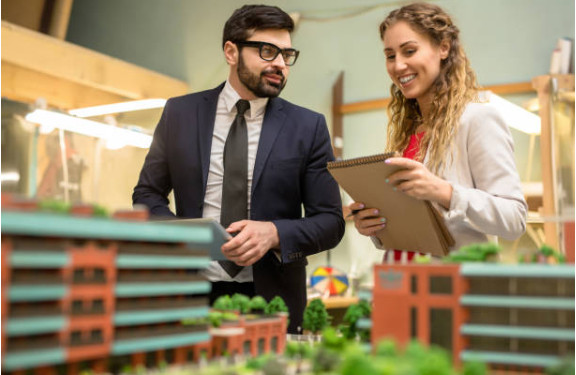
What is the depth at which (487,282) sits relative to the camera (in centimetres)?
128

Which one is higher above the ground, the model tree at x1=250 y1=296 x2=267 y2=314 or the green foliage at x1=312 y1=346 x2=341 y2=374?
the model tree at x1=250 y1=296 x2=267 y2=314

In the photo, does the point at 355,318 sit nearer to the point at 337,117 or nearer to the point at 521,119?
the point at 521,119

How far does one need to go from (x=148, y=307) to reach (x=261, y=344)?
37 cm

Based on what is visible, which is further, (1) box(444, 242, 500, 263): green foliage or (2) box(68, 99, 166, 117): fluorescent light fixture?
(2) box(68, 99, 166, 117): fluorescent light fixture

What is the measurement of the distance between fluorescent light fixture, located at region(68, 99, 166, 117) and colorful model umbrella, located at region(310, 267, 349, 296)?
2118 mm

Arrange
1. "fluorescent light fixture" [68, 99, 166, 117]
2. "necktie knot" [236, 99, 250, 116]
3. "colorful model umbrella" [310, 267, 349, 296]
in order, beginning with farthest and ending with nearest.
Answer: "fluorescent light fixture" [68, 99, 166, 117] < "colorful model umbrella" [310, 267, 349, 296] < "necktie knot" [236, 99, 250, 116]

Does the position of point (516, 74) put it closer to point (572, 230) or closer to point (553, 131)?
point (553, 131)

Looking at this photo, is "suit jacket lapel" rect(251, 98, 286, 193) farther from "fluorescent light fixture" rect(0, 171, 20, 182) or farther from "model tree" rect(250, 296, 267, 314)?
"fluorescent light fixture" rect(0, 171, 20, 182)

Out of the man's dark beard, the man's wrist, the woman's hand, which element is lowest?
the man's wrist

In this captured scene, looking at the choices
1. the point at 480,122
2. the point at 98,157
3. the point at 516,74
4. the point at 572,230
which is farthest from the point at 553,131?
the point at 98,157

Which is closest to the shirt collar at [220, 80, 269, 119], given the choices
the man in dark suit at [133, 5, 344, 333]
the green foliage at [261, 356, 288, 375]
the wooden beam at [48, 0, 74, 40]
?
the man in dark suit at [133, 5, 344, 333]

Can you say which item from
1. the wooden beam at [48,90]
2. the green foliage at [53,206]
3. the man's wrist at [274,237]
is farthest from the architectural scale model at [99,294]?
the wooden beam at [48,90]

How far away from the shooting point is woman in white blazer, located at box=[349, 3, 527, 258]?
69.2 inches

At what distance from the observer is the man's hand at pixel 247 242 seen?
203cm
